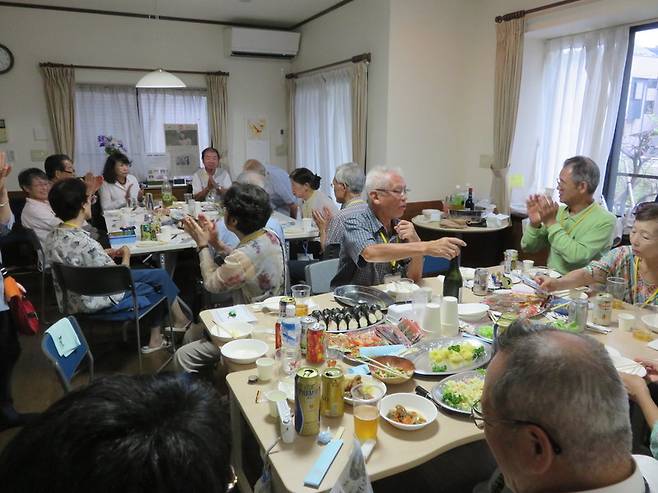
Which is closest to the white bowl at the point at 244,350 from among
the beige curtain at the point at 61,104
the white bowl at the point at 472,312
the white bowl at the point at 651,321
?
the white bowl at the point at 472,312

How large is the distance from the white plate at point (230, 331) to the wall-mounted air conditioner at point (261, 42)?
5.38 m

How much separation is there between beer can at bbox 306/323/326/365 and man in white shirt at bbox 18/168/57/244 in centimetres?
343

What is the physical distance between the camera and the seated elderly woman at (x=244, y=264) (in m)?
2.33

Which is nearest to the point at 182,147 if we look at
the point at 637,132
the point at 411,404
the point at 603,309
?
the point at 637,132

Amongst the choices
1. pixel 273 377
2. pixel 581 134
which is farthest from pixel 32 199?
pixel 581 134

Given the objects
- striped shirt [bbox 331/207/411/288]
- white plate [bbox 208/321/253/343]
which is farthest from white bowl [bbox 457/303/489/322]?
white plate [bbox 208/321/253/343]

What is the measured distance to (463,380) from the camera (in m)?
1.57

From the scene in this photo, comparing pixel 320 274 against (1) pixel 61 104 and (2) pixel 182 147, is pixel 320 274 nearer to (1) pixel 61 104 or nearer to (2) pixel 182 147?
(2) pixel 182 147

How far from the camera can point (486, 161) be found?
4.94m

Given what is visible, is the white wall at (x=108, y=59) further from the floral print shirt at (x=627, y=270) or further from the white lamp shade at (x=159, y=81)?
the floral print shirt at (x=627, y=270)

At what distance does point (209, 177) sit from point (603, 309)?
196 inches

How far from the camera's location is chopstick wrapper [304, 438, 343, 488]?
1.13m

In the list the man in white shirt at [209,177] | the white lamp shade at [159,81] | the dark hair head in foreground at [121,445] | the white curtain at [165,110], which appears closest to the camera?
the dark hair head in foreground at [121,445]

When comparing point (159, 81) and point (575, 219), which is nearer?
point (575, 219)
